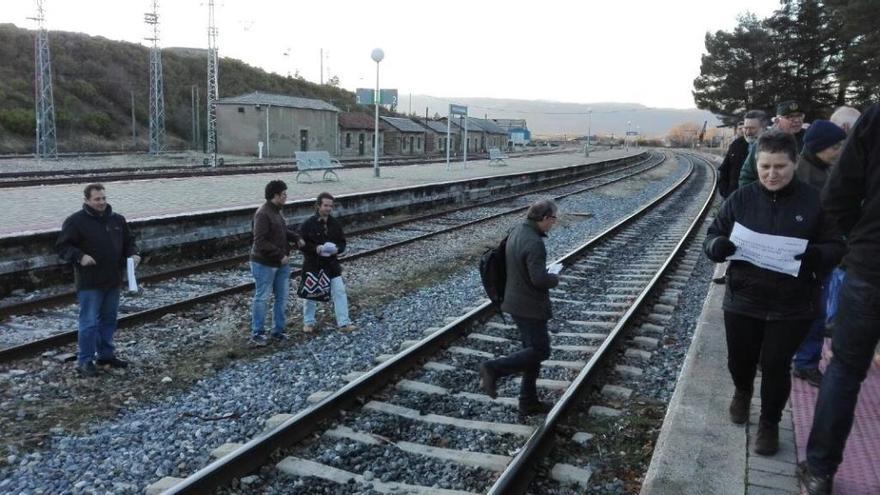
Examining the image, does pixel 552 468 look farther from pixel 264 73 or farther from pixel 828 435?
pixel 264 73

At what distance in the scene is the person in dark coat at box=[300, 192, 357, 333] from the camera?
788cm

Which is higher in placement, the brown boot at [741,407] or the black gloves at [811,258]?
the black gloves at [811,258]

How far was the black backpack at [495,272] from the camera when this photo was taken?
17.7 feet

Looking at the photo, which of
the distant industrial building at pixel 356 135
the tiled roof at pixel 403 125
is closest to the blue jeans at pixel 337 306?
the distant industrial building at pixel 356 135

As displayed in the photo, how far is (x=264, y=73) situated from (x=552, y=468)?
3564 inches

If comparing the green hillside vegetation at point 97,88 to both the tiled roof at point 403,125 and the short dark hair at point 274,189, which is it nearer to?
the tiled roof at point 403,125

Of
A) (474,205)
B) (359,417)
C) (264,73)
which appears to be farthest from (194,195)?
(264,73)

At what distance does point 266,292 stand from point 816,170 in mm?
5411

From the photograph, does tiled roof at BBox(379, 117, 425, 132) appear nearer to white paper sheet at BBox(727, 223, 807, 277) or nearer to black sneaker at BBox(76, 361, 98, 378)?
black sneaker at BBox(76, 361, 98, 378)

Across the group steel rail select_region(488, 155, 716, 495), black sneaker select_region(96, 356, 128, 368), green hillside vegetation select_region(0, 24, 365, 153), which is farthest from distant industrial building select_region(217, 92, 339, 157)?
steel rail select_region(488, 155, 716, 495)

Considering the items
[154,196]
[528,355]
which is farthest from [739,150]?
[154,196]

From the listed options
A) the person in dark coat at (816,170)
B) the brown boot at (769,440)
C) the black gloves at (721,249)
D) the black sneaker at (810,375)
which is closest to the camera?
the black gloves at (721,249)

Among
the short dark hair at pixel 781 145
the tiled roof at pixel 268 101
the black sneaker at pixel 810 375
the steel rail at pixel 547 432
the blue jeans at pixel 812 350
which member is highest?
the tiled roof at pixel 268 101

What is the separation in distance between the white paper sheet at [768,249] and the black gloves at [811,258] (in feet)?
0.07
